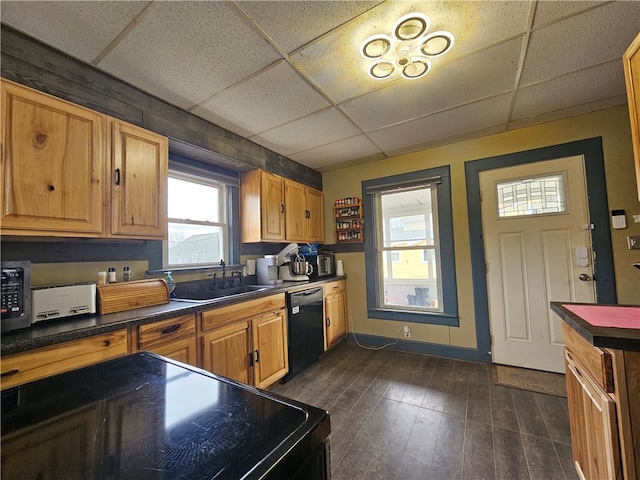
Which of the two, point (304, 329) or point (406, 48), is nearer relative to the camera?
point (406, 48)

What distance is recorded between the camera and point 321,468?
0.58m

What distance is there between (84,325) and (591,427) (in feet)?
7.58

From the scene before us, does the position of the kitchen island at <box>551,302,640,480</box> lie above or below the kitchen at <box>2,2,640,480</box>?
below

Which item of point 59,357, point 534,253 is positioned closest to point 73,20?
point 59,357

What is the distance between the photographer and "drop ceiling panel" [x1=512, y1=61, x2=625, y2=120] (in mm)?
1957

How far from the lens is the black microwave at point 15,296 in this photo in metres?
1.22

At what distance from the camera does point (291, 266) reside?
318 cm

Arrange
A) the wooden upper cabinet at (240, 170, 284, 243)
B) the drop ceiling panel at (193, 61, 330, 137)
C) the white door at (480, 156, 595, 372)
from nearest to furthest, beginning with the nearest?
the drop ceiling panel at (193, 61, 330, 137), the white door at (480, 156, 595, 372), the wooden upper cabinet at (240, 170, 284, 243)

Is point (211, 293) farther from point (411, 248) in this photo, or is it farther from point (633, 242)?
point (633, 242)

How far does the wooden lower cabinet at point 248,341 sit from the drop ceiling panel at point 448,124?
1.99 meters

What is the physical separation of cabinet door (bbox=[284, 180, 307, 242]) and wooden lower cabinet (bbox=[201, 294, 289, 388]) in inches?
36.8

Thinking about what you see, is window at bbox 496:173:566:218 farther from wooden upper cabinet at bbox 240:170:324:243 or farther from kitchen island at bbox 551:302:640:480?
wooden upper cabinet at bbox 240:170:324:243

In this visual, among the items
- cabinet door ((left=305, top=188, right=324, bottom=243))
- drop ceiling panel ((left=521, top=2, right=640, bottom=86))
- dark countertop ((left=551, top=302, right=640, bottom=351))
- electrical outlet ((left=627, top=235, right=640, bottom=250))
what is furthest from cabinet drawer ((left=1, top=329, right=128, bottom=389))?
electrical outlet ((left=627, top=235, right=640, bottom=250))

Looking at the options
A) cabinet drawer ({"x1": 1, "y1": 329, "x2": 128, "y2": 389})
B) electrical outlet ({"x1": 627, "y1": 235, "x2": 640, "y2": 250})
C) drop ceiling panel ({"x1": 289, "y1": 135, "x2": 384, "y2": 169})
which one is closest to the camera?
cabinet drawer ({"x1": 1, "y1": 329, "x2": 128, "y2": 389})
